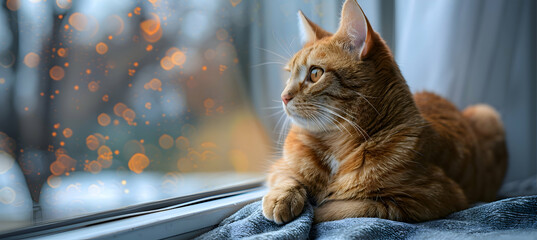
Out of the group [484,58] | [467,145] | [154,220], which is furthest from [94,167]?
[484,58]

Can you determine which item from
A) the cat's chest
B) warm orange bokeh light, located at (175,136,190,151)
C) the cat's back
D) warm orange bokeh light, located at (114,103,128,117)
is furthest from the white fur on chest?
warm orange bokeh light, located at (114,103,128,117)

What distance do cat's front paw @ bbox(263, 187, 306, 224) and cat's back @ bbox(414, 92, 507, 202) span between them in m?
0.37

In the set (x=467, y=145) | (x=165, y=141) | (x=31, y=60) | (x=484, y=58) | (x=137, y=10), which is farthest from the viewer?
(x=484, y=58)

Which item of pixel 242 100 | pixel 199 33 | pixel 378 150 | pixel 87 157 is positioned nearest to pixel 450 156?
pixel 378 150

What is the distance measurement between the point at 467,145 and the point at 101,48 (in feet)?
3.97

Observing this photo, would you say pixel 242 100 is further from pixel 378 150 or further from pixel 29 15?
pixel 29 15

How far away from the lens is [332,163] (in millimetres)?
1044

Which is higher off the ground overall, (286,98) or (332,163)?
(286,98)

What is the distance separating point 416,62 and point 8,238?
5.86 feet

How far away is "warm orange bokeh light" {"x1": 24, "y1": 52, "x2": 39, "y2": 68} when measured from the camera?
83 centimetres

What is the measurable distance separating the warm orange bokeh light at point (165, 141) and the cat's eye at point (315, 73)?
48 cm

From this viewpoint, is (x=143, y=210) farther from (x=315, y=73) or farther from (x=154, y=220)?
(x=315, y=73)

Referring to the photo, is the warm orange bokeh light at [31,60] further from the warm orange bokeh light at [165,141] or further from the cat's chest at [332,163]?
the cat's chest at [332,163]

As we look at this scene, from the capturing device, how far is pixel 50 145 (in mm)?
872
